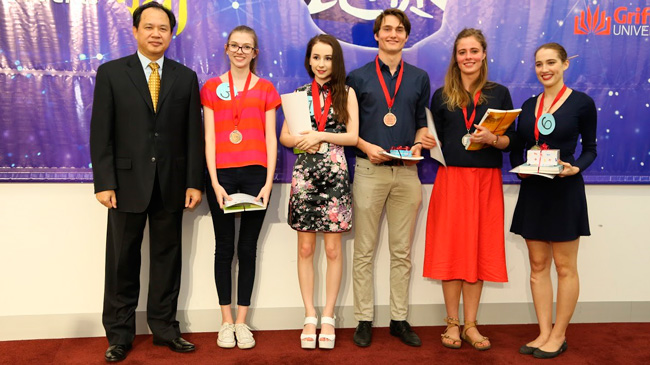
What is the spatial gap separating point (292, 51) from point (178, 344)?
1.81 m

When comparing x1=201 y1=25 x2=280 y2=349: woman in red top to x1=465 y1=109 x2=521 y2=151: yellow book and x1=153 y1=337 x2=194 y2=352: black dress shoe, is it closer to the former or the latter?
x1=153 y1=337 x2=194 y2=352: black dress shoe

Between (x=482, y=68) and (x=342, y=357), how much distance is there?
1.77 meters

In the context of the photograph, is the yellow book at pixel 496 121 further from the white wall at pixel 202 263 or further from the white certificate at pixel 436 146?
the white wall at pixel 202 263

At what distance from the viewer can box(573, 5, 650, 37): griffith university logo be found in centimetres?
348

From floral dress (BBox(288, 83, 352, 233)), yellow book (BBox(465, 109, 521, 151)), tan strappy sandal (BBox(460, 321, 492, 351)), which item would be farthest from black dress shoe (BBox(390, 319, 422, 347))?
yellow book (BBox(465, 109, 521, 151))

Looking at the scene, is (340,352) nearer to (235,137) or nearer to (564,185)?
(235,137)

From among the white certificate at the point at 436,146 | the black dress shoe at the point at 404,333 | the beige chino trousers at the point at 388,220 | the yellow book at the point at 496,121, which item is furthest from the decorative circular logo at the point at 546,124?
the black dress shoe at the point at 404,333

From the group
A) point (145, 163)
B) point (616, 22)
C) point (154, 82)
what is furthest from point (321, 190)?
point (616, 22)

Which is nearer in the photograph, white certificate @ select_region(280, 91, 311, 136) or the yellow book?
the yellow book

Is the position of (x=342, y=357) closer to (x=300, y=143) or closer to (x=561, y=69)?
(x=300, y=143)

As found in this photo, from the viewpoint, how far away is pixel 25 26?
3.11 m

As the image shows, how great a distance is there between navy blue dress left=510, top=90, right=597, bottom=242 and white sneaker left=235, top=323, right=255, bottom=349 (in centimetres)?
163

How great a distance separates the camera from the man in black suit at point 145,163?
9.14ft

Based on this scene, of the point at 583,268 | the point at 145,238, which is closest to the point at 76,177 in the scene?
the point at 145,238
